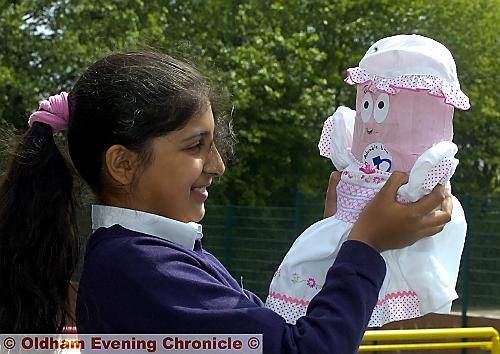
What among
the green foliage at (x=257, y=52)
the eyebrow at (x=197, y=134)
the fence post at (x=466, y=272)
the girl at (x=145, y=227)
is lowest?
the fence post at (x=466, y=272)

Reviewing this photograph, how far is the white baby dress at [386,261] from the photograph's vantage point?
2.20 meters

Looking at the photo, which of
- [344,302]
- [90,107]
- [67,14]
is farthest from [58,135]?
[67,14]

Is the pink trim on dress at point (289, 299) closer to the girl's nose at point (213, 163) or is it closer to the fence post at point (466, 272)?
the girl's nose at point (213, 163)

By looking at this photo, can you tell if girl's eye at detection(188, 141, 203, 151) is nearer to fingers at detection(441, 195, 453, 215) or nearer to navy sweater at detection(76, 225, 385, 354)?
navy sweater at detection(76, 225, 385, 354)

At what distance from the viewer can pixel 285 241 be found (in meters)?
9.03

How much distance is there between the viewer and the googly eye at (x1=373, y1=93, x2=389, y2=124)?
91.7 inches

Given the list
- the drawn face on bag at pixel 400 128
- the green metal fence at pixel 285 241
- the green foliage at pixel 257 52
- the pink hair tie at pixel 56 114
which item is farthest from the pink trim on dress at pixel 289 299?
the green foliage at pixel 257 52

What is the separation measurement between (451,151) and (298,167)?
414 inches

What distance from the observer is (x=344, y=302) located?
175 centimetres

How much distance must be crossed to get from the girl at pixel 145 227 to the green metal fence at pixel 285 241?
20.6ft

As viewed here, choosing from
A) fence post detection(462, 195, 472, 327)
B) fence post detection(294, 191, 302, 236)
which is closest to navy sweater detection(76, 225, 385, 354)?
fence post detection(462, 195, 472, 327)

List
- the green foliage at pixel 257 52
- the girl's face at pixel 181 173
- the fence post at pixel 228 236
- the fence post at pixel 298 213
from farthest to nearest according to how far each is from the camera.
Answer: the green foliage at pixel 257 52 < the fence post at pixel 228 236 < the fence post at pixel 298 213 < the girl's face at pixel 181 173

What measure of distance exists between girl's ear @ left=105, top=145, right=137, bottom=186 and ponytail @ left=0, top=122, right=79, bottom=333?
5.9 inches

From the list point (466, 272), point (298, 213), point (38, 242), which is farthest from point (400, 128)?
point (298, 213)
